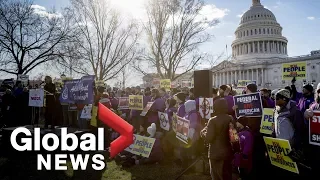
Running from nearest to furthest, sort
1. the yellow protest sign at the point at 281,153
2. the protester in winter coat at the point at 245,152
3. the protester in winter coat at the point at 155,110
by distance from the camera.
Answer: the yellow protest sign at the point at 281,153
the protester in winter coat at the point at 245,152
the protester in winter coat at the point at 155,110

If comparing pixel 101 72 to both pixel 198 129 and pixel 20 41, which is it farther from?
pixel 198 129

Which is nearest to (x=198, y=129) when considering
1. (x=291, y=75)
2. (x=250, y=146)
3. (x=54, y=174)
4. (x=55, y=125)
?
(x=250, y=146)

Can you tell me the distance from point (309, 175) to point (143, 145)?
453 cm

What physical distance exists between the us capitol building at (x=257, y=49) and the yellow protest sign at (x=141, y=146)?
89.4 meters

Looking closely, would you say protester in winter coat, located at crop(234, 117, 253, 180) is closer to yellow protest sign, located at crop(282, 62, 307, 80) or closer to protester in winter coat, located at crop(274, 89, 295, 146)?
protester in winter coat, located at crop(274, 89, 295, 146)

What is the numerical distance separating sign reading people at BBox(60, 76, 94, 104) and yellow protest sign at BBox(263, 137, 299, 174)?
5.63 metres

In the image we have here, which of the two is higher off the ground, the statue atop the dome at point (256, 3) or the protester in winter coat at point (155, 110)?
the statue atop the dome at point (256, 3)

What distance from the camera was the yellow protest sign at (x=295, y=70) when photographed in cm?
1213

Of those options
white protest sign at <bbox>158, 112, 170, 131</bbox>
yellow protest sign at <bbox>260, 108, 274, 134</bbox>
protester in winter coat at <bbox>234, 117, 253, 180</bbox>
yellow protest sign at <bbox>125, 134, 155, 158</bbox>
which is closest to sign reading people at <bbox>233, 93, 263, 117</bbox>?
yellow protest sign at <bbox>260, 108, 274, 134</bbox>

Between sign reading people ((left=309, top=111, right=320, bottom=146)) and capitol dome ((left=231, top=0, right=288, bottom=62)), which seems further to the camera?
capitol dome ((left=231, top=0, right=288, bottom=62))

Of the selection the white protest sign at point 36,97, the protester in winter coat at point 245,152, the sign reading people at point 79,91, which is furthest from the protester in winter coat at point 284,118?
the white protest sign at point 36,97

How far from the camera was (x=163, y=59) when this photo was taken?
25531mm

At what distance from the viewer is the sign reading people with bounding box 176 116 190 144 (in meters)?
6.93

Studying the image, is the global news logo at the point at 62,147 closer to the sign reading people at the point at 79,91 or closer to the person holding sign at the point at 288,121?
the sign reading people at the point at 79,91
